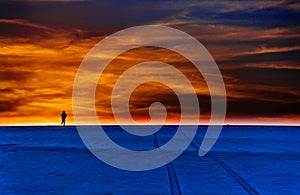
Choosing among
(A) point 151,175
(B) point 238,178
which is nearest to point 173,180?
(A) point 151,175

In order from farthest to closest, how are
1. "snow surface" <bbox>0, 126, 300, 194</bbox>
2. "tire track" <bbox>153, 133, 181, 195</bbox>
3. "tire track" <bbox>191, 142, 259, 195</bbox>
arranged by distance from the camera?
"snow surface" <bbox>0, 126, 300, 194</bbox>
"tire track" <bbox>191, 142, 259, 195</bbox>
"tire track" <bbox>153, 133, 181, 195</bbox>

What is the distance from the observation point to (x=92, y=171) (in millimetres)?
15820

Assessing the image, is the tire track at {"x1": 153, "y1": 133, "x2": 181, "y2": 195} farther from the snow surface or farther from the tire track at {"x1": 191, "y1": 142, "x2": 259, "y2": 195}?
the tire track at {"x1": 191, "y1": 142, "x2": 259, "y2": 195}

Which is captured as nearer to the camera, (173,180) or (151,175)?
(173,180)

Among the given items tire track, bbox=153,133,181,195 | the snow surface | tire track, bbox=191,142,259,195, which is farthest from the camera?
the snow surface

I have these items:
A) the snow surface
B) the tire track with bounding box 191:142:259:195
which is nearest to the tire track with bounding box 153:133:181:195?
the snow surface

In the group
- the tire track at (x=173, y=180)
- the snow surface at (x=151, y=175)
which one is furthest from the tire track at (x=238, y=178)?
the tire track at (x=173, y=180)

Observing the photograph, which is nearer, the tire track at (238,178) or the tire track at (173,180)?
the tire track at (173,180)

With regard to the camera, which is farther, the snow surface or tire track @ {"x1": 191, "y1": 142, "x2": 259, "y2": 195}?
the snow surface

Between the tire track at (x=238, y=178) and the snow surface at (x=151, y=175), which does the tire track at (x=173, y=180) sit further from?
the tire track at (x=238, y=178)

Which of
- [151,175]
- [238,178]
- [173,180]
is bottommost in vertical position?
[173,180]

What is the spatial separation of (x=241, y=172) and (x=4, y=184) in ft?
19.2

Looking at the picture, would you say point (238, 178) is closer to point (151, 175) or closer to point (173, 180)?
point (173, 180)

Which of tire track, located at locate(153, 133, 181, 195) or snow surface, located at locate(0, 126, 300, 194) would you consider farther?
snow surface, located at locate(0, 126, 300, 194)
